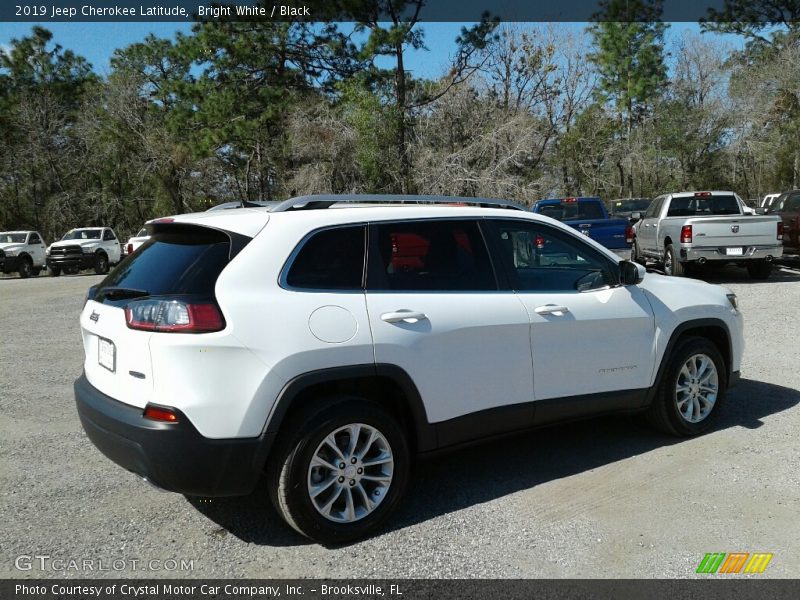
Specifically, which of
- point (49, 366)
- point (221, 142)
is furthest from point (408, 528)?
point (221, 142)

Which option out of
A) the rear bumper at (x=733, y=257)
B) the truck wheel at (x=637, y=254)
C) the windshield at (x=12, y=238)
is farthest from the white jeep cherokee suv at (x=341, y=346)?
the windshield at (x=12, y=238)

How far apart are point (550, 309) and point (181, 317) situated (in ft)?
7.17

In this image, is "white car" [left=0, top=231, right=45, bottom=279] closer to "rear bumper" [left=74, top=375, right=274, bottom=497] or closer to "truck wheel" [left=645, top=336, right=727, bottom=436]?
"rear bumper" [left=74, top=375, right=274, bottom=497]

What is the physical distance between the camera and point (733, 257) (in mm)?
13750

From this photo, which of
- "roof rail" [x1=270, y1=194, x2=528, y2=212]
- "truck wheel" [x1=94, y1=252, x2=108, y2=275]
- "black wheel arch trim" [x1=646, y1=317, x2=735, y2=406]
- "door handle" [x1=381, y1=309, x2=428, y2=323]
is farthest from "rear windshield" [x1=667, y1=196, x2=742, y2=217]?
"truck wheel" [x1=94, y1=252, x2=108, y2=275]

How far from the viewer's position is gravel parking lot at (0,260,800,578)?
3.46m

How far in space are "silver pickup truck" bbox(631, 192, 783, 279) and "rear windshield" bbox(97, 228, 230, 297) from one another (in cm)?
1197

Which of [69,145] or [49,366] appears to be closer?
[49,366]

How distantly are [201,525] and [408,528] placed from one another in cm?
113

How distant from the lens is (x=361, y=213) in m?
3.98

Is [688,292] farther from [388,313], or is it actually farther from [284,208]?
[284,208]

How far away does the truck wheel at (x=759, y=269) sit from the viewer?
14.3 metres

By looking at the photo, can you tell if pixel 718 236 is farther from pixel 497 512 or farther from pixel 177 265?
pixel 177 265

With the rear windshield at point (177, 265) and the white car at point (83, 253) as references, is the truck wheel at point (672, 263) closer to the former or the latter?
the rear windshield at point (177, 265)
